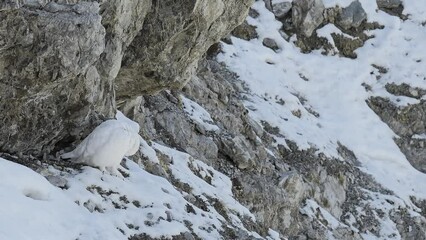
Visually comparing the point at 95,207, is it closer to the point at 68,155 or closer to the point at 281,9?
the point at 68,155

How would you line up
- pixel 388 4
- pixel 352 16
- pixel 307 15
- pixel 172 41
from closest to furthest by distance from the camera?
pixel 172 41
pixel 307 15
pixel 352 16
pixel 388 4

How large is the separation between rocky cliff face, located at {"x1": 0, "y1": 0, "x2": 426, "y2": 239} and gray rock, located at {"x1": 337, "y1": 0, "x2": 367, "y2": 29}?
7cm

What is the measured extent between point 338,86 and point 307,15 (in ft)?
15.9

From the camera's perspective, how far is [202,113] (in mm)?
19281

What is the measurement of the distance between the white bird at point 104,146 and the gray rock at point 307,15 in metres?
22.9

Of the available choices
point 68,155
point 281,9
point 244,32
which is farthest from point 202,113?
point 281,9

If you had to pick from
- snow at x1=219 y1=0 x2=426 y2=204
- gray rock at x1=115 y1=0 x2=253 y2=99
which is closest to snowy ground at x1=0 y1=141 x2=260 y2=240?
gray rock at x1=115 y1=0 x2=253 y2=99

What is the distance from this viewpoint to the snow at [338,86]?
933 inches

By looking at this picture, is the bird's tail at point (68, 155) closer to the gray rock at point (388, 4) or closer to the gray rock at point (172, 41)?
the gray rock at point (172, 41)

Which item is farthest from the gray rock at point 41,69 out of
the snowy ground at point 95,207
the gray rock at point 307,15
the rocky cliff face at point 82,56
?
the gray rock at point 307,15

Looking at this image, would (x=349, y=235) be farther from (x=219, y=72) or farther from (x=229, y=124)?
(x=219, y=72)

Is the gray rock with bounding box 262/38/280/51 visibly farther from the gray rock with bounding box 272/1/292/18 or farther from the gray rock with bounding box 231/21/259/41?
the gray rock with bounding box 272/1/292/18

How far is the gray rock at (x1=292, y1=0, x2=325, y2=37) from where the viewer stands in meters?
31.1

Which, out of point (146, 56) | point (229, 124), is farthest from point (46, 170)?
point (229, 124)
